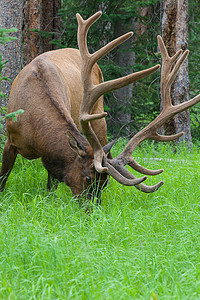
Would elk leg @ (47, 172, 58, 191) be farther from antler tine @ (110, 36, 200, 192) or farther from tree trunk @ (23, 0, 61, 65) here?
tree trunk @ (23, 0, 61, 65)

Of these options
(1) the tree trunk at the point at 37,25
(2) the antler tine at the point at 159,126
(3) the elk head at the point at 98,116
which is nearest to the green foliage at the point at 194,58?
(1) the tree trunk at the point at 37,25

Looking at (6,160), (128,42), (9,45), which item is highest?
(9,45)

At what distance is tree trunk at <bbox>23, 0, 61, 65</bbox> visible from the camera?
9586mm

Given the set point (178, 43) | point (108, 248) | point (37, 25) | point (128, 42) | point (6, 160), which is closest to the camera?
point (108, 248)

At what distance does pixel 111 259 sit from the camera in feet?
11.0

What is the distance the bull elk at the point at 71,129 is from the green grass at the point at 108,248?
0.34 m

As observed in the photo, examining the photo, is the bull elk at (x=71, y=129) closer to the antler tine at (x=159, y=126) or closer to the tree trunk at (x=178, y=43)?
the antler tine at (x=159, y=126)

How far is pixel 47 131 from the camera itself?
4961mm

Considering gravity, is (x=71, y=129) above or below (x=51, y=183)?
above

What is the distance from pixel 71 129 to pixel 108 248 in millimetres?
1697

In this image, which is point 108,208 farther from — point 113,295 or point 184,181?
point 113,295

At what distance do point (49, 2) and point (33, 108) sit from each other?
5795 millimetres

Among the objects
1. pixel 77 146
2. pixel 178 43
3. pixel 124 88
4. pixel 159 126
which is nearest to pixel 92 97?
pixel 77 146

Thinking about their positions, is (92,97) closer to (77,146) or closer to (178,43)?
(77,146)
